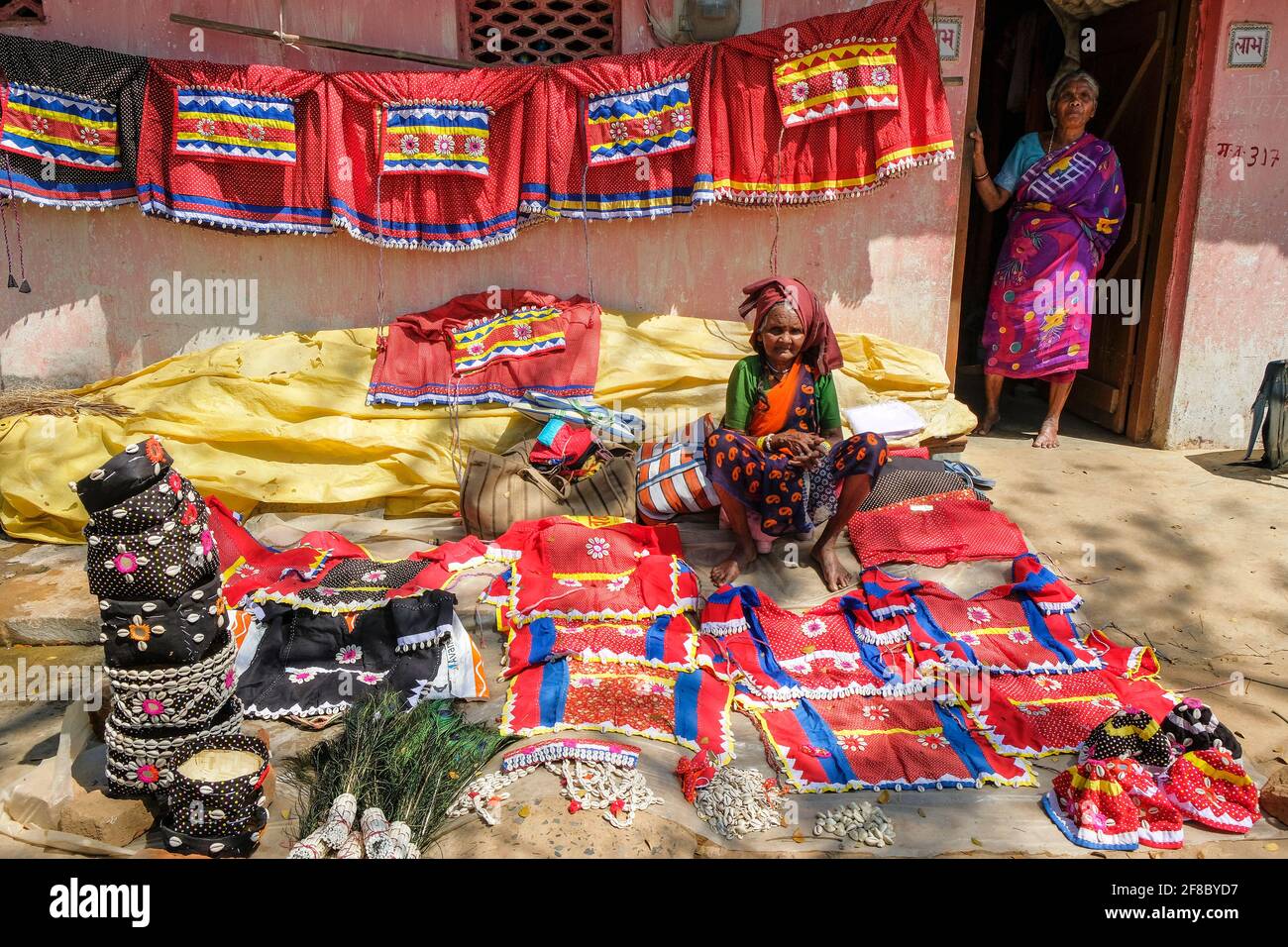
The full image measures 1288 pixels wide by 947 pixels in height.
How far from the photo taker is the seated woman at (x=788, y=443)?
4.09m

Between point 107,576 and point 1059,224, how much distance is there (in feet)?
17.0

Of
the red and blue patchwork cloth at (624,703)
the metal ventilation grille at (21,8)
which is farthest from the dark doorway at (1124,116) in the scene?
the metal ventilation grille at (21,8)

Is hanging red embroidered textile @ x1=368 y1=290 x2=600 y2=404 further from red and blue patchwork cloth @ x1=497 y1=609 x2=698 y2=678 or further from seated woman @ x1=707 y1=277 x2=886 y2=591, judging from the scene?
red and blue patchwork cloth @ x1=497 y1=609 x2=698 y2=678

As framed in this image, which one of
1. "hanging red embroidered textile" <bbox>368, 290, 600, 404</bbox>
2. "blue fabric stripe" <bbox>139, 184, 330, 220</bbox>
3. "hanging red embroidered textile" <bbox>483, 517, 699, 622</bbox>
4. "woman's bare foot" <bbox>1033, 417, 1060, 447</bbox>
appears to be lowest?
"hanging red embroidered textile" <bbox>483, 517, 699, 622</bbox>

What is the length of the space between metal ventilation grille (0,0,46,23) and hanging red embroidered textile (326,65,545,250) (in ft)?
5.48

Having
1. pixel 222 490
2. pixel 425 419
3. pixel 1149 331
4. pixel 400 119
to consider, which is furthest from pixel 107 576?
pixel 1149 331

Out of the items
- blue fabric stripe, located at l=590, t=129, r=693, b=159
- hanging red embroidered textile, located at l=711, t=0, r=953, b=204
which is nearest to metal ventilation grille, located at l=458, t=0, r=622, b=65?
blue fabric stripe, located at l=590, t=129, r=693, b=159

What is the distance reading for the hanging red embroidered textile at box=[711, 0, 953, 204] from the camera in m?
5.25

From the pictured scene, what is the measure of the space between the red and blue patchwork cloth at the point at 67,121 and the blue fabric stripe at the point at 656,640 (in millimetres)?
3896

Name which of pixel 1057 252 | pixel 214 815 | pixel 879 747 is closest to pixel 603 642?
pixel 879 747

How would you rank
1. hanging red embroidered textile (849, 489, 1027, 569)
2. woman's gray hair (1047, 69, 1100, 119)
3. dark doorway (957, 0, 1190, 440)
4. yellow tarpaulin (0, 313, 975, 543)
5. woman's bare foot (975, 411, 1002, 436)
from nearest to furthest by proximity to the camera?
hanging red embroidered textile (849, 489, 1027, 569), yellow tarpaulin (0, 313, 975, 543), woman's gray hair (1047, 69, 1100, 119), dark doorway (957, 0, 1190, 440), woman's bare foot (975, 411, 1002, 436)

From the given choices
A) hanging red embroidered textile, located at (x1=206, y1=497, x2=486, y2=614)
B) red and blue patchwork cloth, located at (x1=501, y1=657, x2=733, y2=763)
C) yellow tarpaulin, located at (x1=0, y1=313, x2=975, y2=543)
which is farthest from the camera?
yellow tarpaulin, located at (x1=0, y1=313, x2=975, y2=543)

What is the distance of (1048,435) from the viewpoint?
605 cm
